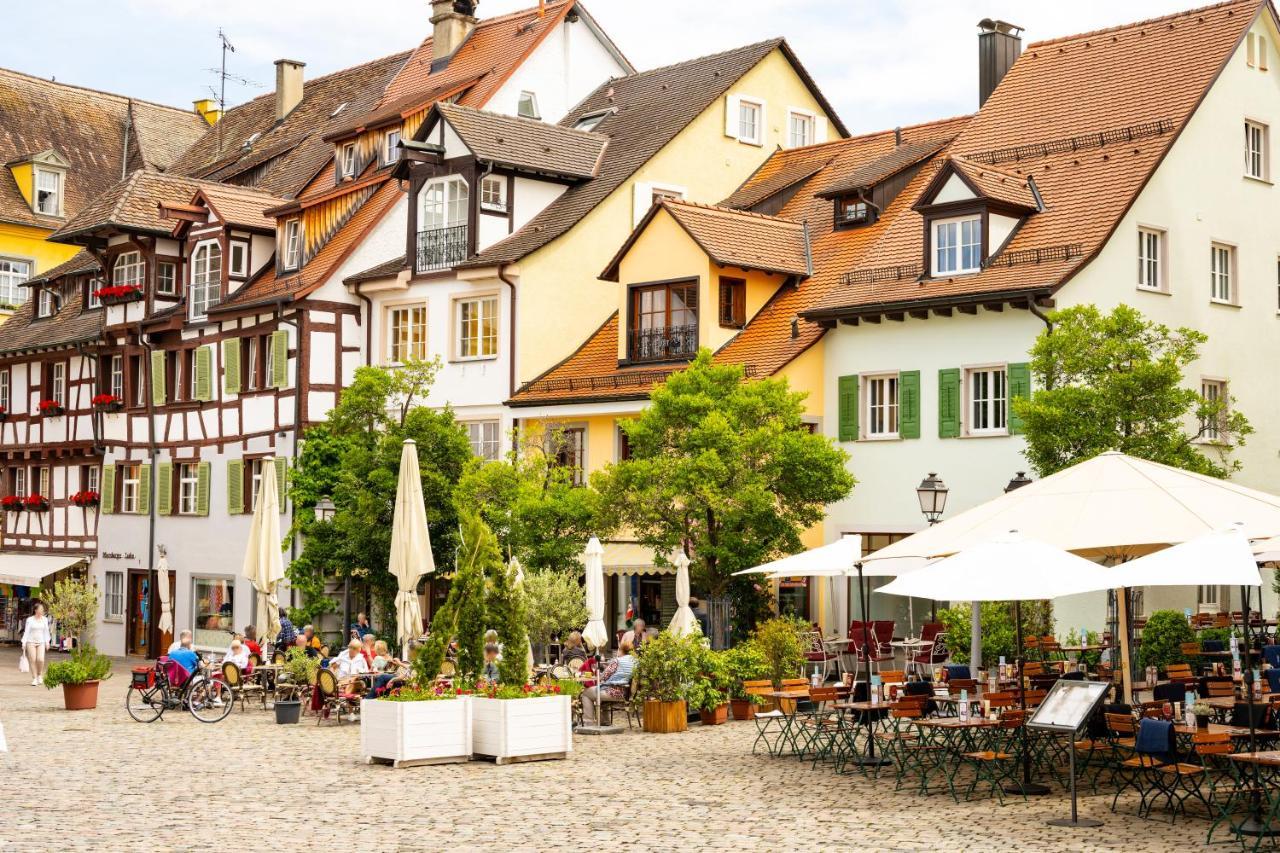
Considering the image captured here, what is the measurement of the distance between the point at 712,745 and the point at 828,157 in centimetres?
1997

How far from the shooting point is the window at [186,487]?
138 ft

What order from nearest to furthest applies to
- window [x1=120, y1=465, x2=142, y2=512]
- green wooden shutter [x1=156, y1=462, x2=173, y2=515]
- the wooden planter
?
the wooden planter, green wooden shutter [x1=156, y1=462, x2=173, y2=515], window [x1=120, y1=465, x2=142, y2=512]

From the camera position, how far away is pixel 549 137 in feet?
125

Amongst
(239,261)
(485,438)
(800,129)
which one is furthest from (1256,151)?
(239,261)

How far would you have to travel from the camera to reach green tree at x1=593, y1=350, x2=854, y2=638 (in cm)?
2758

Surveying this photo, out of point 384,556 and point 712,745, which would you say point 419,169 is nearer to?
point 384,556

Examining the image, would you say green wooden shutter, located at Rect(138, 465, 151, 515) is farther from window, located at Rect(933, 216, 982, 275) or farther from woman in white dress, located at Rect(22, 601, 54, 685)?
window, located at Rect(933, 216, 982, 275)

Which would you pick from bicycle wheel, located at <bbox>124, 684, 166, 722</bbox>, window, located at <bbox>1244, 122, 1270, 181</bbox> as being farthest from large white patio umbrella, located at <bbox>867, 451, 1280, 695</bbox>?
window, located at <bbox>1244, 122, 1270, 181</bbox>

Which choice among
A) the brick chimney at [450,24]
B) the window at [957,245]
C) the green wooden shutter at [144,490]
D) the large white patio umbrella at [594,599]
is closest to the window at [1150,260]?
the window at [957,245]

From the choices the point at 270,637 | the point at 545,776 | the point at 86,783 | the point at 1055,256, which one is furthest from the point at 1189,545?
the point at 270,637

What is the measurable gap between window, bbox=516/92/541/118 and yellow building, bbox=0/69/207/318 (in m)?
20.2

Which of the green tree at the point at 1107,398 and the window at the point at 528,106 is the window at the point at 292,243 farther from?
the green tree at the point at 1107,398

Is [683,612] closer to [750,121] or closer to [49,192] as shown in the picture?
[750,121]

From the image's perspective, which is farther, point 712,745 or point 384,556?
point 384,556
